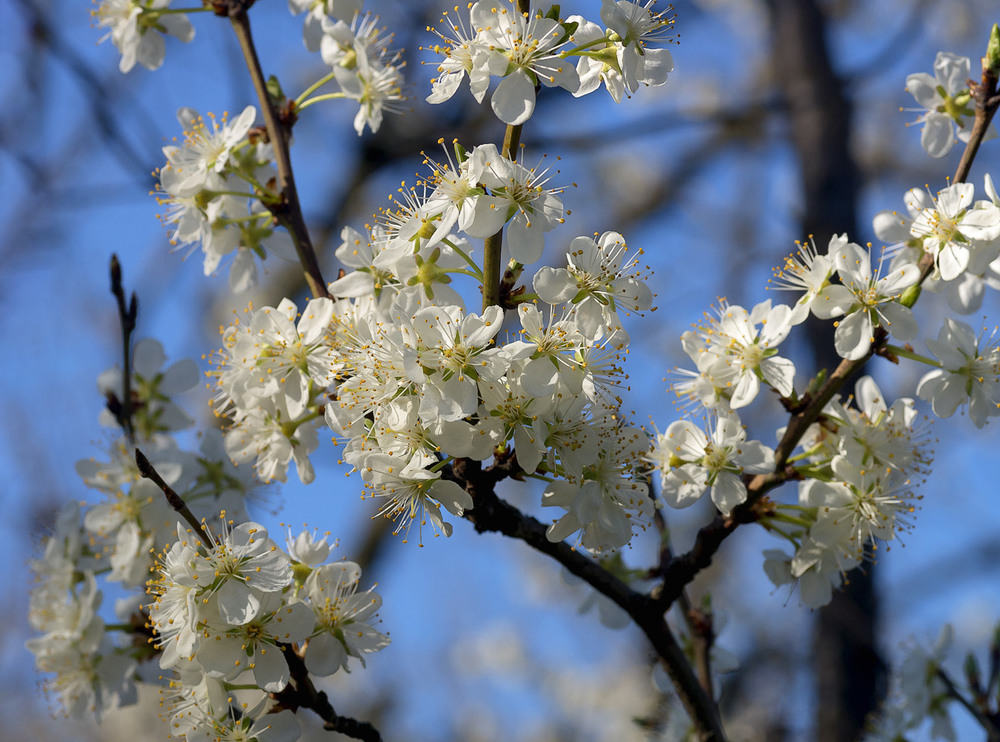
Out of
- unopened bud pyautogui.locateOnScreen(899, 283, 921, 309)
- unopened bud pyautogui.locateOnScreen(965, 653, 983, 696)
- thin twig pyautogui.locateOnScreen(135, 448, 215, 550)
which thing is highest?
thin twig pyautogui.locateOnScreen(135, 448, 215, 550)

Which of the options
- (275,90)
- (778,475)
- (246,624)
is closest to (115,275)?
(275,90)

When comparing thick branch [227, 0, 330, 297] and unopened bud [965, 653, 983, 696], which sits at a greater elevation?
thick branch [227, 0, 330, 297]

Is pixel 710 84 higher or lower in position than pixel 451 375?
lower

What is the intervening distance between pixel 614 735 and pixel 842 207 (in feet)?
24.4

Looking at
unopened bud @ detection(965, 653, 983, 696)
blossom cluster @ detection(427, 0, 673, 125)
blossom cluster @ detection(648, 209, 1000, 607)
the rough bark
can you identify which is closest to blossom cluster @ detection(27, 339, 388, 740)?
blossom cluster @ detection(648, 209, 1000, 607)

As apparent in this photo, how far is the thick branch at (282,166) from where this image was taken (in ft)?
6.50

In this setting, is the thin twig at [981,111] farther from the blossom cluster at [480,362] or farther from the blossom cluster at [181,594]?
the blossom cluster at [181,594]

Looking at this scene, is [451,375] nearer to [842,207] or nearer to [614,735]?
[842,207]

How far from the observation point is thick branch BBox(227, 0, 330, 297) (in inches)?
78.0

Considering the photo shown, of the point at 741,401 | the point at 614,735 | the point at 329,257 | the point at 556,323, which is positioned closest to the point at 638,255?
the point at 556,323

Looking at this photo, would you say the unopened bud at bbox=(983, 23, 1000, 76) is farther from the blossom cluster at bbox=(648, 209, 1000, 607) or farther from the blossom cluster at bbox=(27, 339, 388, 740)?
the blossom cluster at bbox=(27, 339, 388, 740)

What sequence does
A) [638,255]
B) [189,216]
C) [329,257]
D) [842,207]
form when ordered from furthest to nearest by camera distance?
[329,257]
[842,207]
[189,216]
[638,255]

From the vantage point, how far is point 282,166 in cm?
208

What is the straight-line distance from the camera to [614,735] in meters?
10.0
